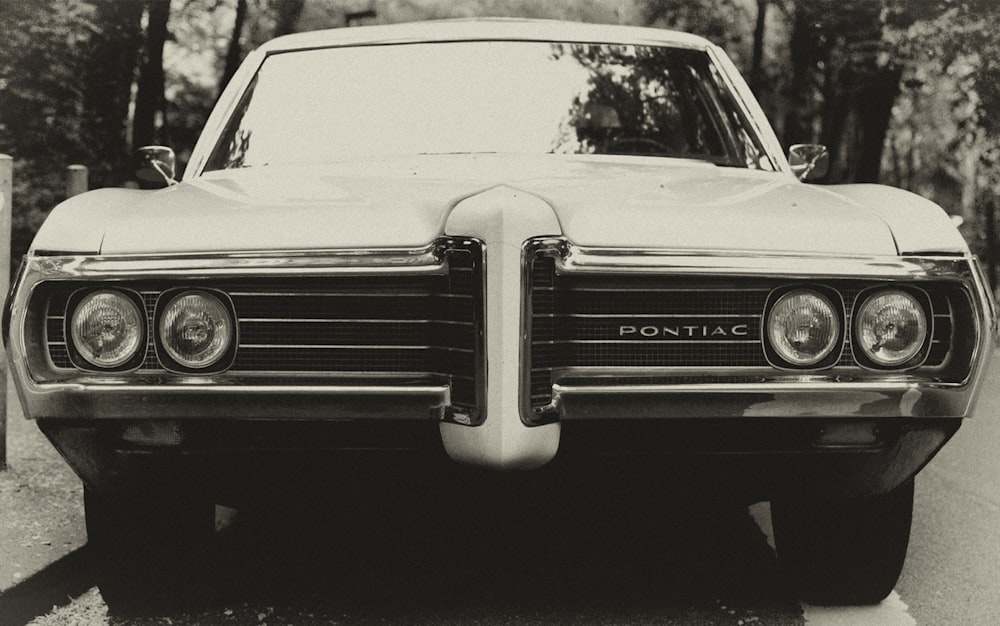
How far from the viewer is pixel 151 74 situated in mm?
17172

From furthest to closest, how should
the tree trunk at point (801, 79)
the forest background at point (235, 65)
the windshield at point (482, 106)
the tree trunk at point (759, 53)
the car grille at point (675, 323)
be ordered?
the tree trunk at point (759, 53), the tree trunk at point (801, 79), the forest background at point (235, 65), the windshield at point (482, 106), the car grille at point (675, 323)

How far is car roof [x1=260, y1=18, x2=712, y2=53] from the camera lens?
4.57 meters

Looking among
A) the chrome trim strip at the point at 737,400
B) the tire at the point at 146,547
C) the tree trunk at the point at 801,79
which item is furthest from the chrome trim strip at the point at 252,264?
the tree trunk at the point at 801,79

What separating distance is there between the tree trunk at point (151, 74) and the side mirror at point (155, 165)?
12794mm

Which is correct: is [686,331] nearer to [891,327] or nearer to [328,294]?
[891,327]

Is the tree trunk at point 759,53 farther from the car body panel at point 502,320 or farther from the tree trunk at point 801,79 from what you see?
the car body panel at point 502,320

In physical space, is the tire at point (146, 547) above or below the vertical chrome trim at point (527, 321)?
below

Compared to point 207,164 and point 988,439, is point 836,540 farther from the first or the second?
point 988,439

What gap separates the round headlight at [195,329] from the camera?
2.99 metres

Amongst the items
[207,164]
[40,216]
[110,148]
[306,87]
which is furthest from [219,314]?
[110,148]

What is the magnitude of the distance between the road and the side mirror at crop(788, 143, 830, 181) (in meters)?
1.31

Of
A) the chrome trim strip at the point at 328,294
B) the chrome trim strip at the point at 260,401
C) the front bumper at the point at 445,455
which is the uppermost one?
the chrome trim strip at the point at 328,294

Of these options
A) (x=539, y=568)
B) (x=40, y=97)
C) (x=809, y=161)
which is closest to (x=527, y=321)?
(x=539, y=568)

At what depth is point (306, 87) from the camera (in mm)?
4438
